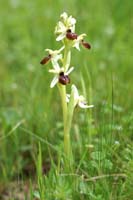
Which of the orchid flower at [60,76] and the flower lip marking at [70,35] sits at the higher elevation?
the flower lip marking at [70,35]

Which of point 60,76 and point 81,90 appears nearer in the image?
point 60,76

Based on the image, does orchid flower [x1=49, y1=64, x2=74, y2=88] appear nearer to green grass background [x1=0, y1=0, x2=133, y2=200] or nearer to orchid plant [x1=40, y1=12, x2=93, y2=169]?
orchid plant [x1=40, y1=12, x2=93, y2=169]

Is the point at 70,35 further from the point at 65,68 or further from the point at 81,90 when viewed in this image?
the point at 81,90

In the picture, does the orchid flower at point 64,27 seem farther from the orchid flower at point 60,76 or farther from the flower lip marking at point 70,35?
the orchid flower at point 60,76

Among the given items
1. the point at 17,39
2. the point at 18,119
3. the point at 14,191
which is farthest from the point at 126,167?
the point at 17,39

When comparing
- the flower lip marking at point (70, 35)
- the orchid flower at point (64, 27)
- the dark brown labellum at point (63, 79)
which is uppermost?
the orchid flower at point (64, 27)

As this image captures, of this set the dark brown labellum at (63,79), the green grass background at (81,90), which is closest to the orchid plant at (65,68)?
the dark brown labellum at (63,79)

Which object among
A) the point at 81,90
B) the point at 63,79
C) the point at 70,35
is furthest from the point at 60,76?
the point at 81,90

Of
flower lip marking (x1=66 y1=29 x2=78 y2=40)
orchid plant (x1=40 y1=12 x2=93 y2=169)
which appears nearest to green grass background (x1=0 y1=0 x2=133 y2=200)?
orchid plant (x1=40 y1=12 x2=93 y2=169)
